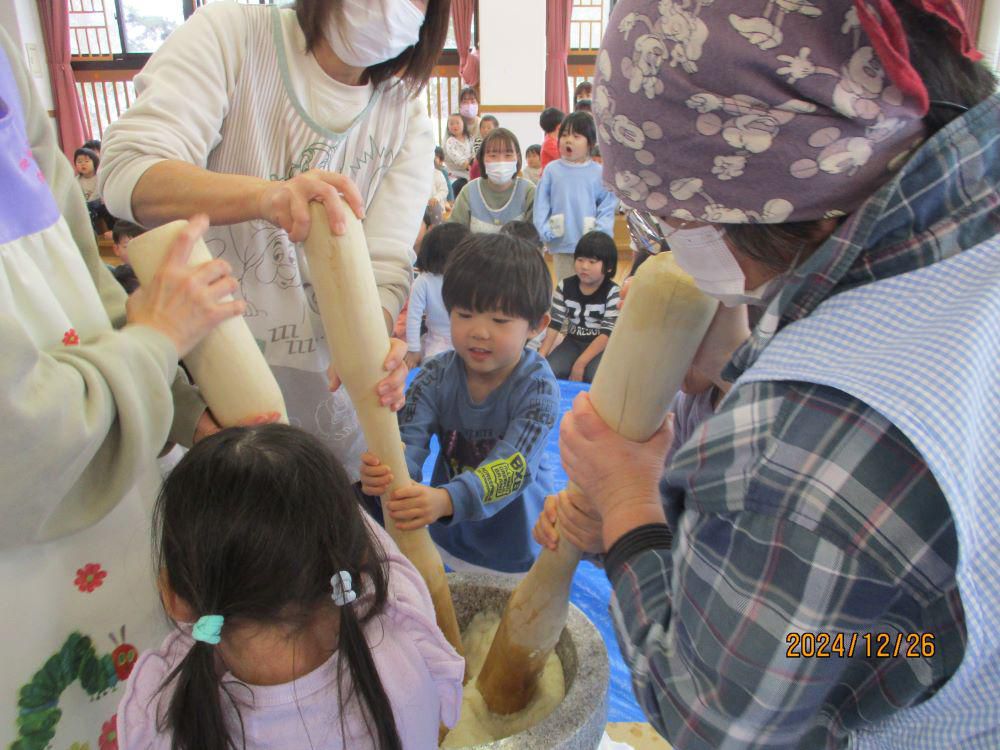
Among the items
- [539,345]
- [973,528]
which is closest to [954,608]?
[973,528]

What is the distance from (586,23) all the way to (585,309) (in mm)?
7176

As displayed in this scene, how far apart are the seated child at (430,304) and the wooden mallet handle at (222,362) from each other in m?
2.43

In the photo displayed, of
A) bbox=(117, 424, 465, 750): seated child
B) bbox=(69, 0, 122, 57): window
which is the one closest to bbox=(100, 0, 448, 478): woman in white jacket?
bbox=(117, 424, 465, 750): seated child

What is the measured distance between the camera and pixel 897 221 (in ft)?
1.73

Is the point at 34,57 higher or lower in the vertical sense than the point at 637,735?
higher

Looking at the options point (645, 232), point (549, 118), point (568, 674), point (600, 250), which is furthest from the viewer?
point (549, 118)

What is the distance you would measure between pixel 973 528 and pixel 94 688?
89 centimetres

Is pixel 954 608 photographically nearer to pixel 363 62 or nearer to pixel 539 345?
pixel 363 62

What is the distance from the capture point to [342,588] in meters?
0.75

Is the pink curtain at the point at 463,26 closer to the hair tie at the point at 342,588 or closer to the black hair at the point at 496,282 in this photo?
the black hair at the point at 496,282

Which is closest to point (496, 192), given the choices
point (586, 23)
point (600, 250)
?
point (600, 250)

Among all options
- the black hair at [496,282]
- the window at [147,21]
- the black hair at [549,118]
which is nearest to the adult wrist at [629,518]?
the black hair at [496,282]

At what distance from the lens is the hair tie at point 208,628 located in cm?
70

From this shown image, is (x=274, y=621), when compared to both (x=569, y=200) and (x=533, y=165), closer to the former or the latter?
(x=569, y=200)
